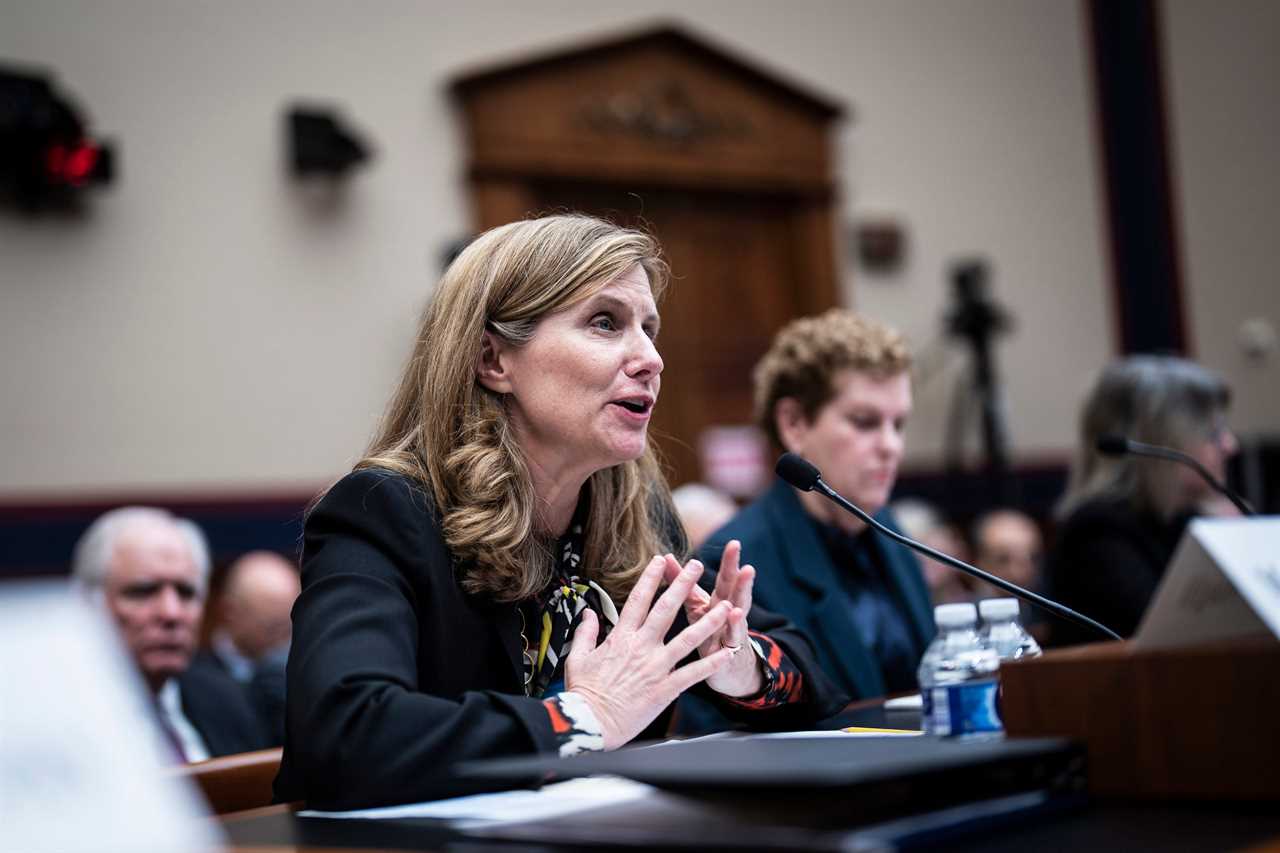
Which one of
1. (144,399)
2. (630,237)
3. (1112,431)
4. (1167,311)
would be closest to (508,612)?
(630,237)

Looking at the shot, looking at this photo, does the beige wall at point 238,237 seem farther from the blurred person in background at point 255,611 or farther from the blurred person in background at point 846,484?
the blurred person in background at point 846,484

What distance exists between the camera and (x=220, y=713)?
3008mm

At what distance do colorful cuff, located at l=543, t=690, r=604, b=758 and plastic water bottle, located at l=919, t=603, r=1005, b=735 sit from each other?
1.05ft

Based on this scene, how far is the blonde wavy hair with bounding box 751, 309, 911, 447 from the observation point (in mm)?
2824

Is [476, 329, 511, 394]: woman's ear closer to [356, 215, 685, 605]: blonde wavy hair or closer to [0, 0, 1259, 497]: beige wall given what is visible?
[356, 215, 685, 605]: blonde wavy hair

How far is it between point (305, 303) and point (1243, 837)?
16.3 feet

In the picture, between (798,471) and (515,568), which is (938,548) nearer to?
(798,471)

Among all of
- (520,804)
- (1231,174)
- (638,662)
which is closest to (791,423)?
(638,662)

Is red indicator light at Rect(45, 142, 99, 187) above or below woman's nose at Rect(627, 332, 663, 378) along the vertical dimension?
above

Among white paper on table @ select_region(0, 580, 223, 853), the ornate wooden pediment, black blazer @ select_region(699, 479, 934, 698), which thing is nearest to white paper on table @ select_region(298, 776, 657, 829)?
white paper on table @ select_region(0, 580, 223, 853)

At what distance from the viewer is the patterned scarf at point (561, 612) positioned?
5.48 ft

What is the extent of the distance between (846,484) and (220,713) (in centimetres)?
138

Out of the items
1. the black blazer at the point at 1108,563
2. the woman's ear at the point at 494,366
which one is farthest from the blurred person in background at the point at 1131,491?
the woman's ear at the point at 494,366

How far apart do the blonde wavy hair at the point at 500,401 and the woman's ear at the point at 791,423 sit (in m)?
1.02
